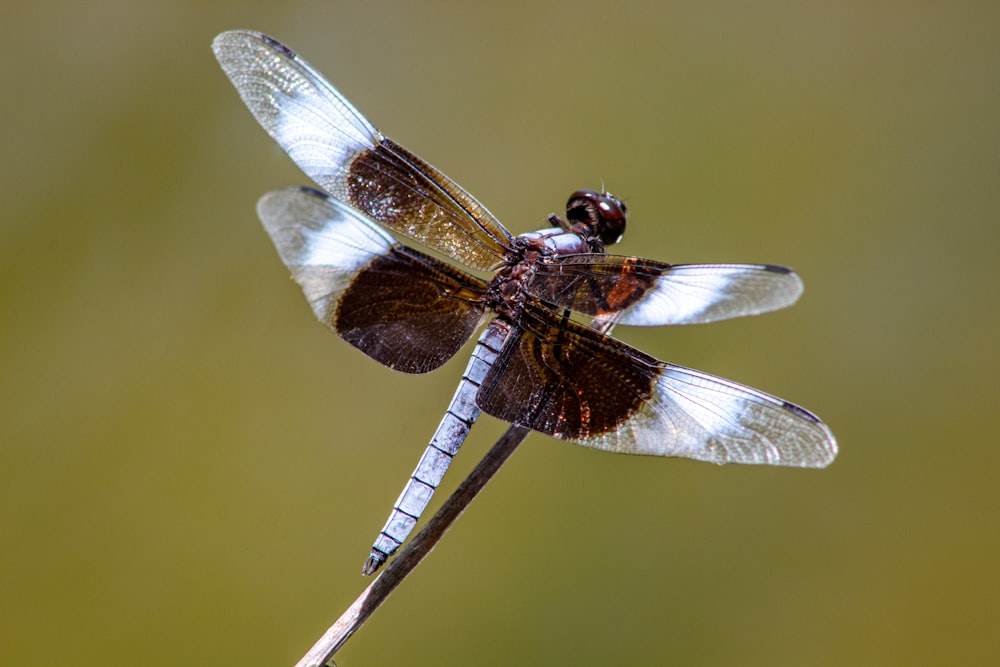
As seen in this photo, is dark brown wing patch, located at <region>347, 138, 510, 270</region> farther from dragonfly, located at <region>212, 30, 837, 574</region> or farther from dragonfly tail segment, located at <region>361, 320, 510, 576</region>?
dragonfly tail segment, located at <region>361, 320, 510, 576</region>

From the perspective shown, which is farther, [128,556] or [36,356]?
[36,356]

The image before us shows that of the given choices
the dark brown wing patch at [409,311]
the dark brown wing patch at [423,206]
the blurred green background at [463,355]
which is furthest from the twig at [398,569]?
the blurred green background at [463,355]

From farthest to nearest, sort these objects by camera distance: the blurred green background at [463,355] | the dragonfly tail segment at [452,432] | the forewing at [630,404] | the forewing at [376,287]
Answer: the blurred green background at [463,355], the forewing at [376,287], the dragonfly tail segment at [452,432], the forewing at [630,404]

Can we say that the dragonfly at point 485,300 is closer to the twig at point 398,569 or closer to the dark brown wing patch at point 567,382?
the dark brown wing patch at point 567,382

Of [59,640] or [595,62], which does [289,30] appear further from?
[59,640]

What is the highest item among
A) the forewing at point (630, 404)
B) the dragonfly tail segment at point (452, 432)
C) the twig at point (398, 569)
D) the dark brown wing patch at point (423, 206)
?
the dark brown wing patch at point (423, 206)

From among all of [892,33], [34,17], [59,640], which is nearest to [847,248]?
[892,33]

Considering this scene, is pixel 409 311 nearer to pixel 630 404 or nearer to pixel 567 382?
pixel 567 382
